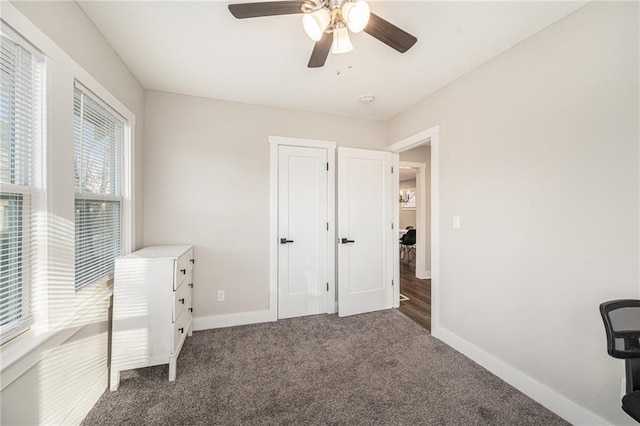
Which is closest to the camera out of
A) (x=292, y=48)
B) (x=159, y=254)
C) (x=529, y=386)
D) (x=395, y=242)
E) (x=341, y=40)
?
(x=341, y=40)

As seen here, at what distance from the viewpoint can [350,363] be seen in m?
2.15

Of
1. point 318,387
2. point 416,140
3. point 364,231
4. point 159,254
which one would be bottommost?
point 318,387

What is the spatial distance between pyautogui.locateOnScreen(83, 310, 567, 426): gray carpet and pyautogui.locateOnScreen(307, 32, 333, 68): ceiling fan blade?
233 cm

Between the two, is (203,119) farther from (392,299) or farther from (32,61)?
(392,299)

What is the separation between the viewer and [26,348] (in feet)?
3.71

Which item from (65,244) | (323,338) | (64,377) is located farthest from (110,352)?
(323,338)

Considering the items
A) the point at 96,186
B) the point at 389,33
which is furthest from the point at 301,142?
the point at 96,186

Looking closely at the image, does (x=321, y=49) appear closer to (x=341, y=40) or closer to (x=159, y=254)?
(x=341, y=40)

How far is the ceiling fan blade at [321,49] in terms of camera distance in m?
1.51

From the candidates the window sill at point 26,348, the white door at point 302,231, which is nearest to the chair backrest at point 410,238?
the white door at point 302,231

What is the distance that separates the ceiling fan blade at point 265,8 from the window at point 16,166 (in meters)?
0.98

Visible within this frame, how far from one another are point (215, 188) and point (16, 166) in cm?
165

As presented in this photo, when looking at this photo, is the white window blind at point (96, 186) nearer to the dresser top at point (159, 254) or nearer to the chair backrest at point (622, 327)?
the dresser top at point (159, 254)

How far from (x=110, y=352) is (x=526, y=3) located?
3.65 m
